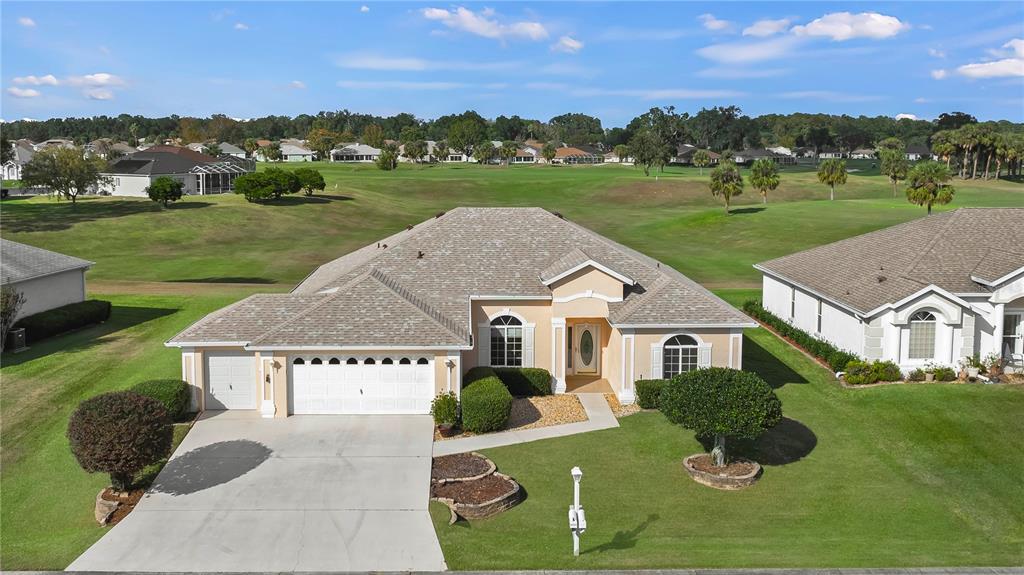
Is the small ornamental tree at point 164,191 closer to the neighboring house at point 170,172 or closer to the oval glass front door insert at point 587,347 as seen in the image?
the neighboring house at point 170,172

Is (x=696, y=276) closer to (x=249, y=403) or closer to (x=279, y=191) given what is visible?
(x=249, y=403)

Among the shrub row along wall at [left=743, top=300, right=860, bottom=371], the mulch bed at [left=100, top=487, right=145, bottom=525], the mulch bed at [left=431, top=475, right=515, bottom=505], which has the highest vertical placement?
the shrub row along wall at [left=743, top=300, right=860, bottom=371]

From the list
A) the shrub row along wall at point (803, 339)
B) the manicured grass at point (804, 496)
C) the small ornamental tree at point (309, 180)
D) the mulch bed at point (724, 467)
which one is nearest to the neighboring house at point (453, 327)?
the manicured grass at point (804, 496)

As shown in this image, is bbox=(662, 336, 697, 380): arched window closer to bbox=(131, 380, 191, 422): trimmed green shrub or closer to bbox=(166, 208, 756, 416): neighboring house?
bbox=(166, 208, 756, 416): neighboring house

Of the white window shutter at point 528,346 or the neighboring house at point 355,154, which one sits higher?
the neighboring house at point 355,154

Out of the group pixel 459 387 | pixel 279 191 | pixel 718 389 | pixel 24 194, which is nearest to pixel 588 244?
A: pixel 459 387

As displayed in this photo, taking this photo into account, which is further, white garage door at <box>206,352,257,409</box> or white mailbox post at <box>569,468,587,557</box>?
white garage door at <box>206,352,257,409</box>

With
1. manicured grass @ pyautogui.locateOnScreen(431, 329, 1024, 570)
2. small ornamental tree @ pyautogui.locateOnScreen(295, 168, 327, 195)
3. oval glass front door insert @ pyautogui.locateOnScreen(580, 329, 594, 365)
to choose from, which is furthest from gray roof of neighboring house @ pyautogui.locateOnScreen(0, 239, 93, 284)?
small ornamental tree @ pyautogui.locateOnScreen(295, 168, 327, 195)

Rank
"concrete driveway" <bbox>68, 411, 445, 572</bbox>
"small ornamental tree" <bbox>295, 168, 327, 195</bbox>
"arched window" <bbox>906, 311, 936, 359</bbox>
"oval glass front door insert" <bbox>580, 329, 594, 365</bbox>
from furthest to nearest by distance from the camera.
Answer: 1. "small ornamental tree" <bbox>295, 168, 327, 195</bbox>
2. "oval glass front door insert" <bbox>580, 329, 594, 365</bbox>
3. "arched window" <bbox>906, 311, 936, 359</bbox>
4. "concrete driveway" <bbox>68, 411, 445, 572</bbox>
